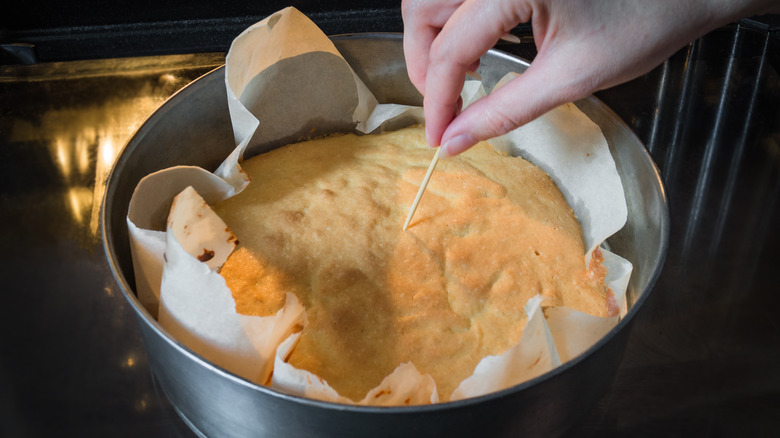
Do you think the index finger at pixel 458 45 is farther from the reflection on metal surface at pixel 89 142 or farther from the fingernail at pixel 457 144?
the reflection on metal surface at pixel 89 142

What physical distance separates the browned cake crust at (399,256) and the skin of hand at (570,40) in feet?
0.76

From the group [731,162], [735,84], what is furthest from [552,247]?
[735,84]

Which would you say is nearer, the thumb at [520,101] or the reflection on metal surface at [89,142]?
the thumb at [520,101]

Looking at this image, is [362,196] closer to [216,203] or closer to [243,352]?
[216,203]

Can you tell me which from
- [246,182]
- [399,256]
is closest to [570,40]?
[399,256]

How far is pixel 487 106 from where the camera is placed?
0.81 m

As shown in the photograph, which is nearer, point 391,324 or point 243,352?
point 243,352

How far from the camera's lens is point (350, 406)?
613mm

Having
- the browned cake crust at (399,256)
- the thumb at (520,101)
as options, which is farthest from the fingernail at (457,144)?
the browned cake crust at (399,256)

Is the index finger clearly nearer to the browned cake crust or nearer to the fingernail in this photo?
the fingernail

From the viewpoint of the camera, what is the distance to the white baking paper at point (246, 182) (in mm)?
727

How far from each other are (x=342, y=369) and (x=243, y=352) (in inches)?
5.6

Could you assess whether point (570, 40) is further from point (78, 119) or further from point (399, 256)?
point (78, 119)

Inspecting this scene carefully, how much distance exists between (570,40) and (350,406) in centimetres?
46
